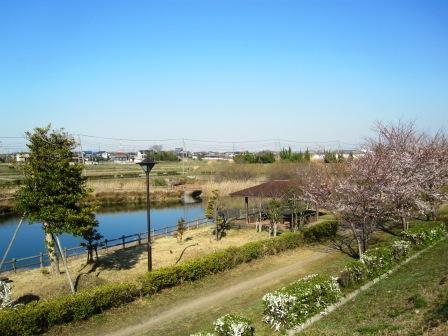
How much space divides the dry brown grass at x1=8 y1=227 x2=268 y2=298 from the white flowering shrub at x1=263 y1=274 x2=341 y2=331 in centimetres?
940

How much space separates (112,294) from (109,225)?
99.0ft

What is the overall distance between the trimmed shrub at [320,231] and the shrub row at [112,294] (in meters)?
2.73

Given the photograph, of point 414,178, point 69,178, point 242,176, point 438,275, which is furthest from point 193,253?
point 242,176

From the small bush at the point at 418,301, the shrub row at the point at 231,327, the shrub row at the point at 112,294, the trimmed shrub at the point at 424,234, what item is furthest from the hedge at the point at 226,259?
the small bush at the point at 418,301

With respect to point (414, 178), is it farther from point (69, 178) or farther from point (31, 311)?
point (31, 311)

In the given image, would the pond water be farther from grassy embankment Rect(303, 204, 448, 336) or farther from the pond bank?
grassy embankment Rect(303, 204, 448, 336)

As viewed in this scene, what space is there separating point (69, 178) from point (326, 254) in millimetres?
13281

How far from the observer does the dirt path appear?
43.7ft

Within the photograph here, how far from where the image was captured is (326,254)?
889 inches

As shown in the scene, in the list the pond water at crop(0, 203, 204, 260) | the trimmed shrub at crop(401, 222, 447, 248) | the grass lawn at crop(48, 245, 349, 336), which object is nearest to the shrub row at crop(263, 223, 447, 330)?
the grass lawn at crop(48, 245, 349, 336)

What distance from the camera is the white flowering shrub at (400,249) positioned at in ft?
57.5

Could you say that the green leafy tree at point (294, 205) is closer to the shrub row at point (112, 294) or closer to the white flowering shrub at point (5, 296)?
the shrub row at point (112, 294)

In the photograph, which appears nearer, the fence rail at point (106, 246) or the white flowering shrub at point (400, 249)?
the white flowering shrub at point (400, 249)

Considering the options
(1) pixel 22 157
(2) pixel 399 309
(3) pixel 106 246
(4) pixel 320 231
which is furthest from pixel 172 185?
(2) pixel 399 309
